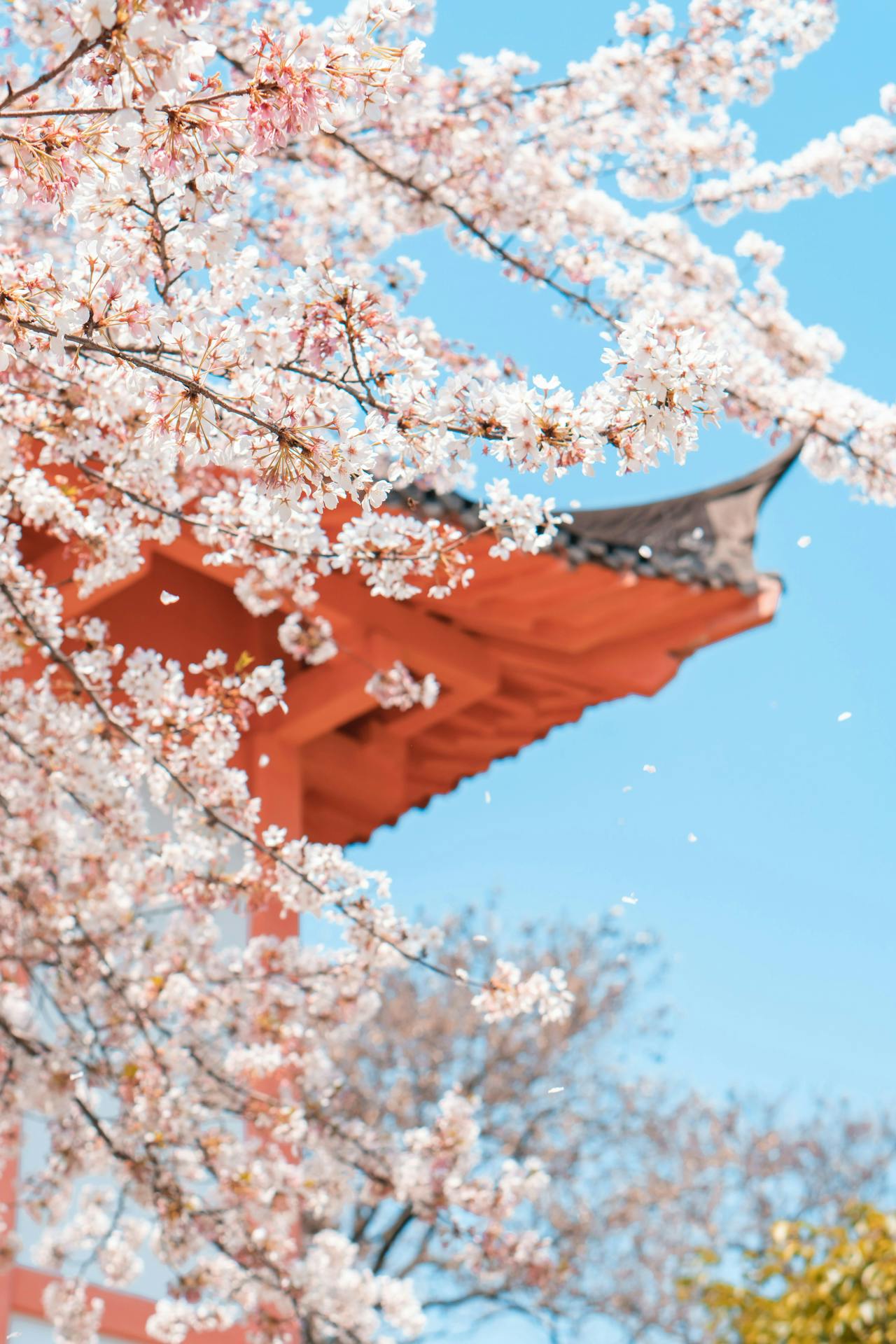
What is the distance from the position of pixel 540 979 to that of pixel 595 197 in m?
2.26

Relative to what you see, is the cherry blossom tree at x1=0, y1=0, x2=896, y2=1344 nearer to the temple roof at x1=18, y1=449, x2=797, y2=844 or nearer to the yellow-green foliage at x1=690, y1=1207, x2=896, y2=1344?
the temple roof at x1=18, y1=449, x2=797, y2=844

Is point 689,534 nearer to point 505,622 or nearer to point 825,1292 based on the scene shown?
point 505,622

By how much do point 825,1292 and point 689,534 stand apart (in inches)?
88.7

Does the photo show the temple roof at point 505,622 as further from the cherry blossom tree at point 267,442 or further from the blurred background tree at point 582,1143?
the blurred background tree at point 582,1143

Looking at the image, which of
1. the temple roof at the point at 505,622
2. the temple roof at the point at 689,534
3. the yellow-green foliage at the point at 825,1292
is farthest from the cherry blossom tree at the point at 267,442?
the yellow-green foliage at the point at 825,1292

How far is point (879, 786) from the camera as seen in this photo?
2120 centimetres

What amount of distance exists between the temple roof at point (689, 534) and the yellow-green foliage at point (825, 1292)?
1.92m

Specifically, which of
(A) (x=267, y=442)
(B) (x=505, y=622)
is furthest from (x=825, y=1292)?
(A) (x=267, y=442)

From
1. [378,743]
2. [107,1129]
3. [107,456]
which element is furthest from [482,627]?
[107,456]

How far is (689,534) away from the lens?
15.0ft

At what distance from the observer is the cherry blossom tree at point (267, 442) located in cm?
138

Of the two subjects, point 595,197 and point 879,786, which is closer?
point 595,197

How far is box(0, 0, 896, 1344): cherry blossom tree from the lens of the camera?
4.52 ft

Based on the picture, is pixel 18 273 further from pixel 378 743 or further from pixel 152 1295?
pixel 378 743
